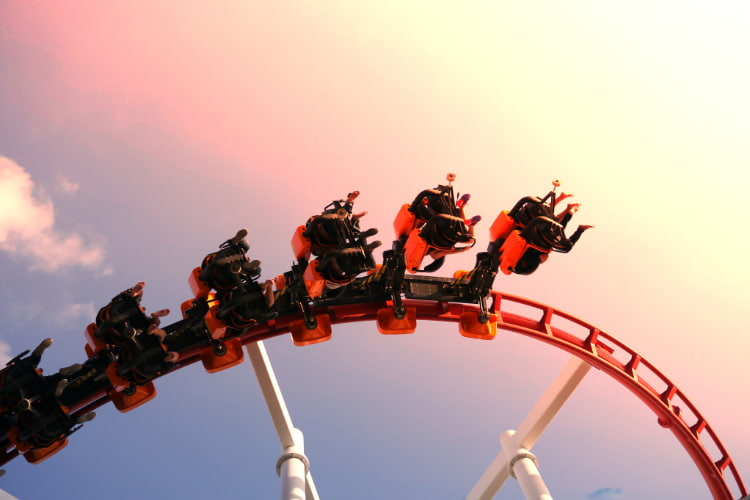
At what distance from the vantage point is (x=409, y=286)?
646cm

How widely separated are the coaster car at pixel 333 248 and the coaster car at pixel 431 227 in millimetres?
468

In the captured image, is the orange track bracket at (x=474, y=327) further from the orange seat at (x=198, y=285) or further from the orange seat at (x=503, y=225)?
the orange seat at (x=198, y=285)

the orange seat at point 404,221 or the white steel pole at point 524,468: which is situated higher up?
the orange seat at point 404,221

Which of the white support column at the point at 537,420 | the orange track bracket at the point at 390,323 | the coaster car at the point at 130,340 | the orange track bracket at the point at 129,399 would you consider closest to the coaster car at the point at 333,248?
the orange track bracket at the point at 390,323

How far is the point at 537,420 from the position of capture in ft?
26.5

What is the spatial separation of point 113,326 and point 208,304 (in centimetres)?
75

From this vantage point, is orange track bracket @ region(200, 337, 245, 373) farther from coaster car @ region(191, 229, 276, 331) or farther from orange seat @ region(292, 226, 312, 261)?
orange seat @ region(292, 226, 312, 261)

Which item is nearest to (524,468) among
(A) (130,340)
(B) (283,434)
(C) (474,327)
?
(C) (474,327)

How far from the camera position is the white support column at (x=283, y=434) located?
6766 mm

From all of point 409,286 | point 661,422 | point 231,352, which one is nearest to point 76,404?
point 231,352

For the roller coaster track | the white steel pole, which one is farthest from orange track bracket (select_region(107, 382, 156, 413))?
the white steel pole

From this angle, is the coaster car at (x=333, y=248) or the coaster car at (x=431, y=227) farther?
the coaster car at (x=431, y=227)

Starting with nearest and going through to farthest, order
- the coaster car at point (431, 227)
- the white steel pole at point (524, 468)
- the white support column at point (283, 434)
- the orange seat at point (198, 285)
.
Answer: the orange seat at point (198, 285) < the coaster car at point (431, 227) < the white support column at point (283, 434) < the white steel pole at point (524, 468)

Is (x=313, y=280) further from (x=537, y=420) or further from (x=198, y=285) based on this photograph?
(x=537, y=420)
